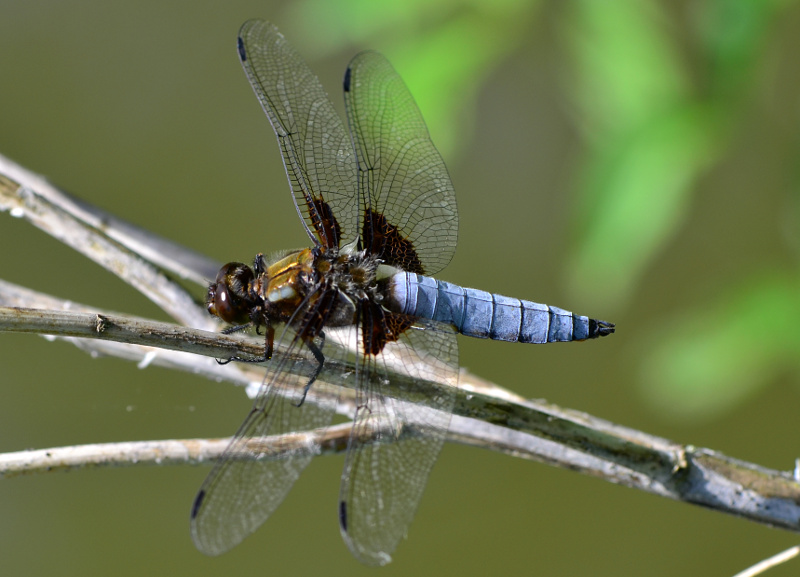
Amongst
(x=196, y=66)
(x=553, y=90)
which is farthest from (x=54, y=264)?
(x=553, y=90)

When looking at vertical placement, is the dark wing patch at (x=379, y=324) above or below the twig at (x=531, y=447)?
above

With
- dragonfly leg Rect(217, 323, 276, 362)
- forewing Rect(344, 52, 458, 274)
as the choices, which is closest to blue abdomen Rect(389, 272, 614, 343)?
forewing Rect(344, 52, 458, 274)

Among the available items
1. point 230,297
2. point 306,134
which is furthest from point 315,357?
point 306,134

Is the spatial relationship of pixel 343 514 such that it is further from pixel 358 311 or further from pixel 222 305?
pixel 222 305

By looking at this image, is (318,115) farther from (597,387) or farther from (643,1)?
(597,387)

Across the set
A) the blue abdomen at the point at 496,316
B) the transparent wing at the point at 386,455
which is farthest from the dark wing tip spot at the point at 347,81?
the transparent wing at the point at 386,455

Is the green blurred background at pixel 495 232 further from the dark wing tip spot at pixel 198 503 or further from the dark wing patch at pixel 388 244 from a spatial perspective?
the dark wing tip spot at pixel 198 503

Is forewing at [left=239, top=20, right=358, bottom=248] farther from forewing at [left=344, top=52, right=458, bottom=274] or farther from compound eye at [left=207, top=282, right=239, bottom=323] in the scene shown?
compound eye at [left=207, top=282, right=239, bottom=323]
